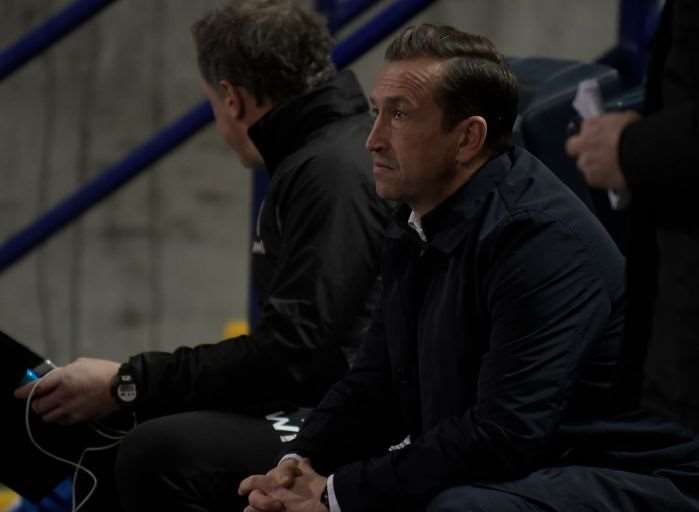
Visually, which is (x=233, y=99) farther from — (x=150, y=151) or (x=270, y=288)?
(x=150, y=151)

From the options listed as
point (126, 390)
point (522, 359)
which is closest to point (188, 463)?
point (126, 390)

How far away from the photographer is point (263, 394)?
2.72 meters

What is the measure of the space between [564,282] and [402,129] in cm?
37

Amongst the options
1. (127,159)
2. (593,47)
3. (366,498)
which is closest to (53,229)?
(127,159)

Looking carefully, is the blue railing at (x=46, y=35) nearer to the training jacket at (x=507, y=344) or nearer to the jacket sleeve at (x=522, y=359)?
the training jacket at (x=507, y=344)

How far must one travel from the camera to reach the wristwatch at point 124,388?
8.92 ft

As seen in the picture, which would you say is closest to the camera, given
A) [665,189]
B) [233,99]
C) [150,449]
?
[665,189]

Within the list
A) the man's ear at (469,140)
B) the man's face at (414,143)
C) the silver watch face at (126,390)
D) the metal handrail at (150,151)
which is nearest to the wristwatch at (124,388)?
the silver watch face at (126,390)

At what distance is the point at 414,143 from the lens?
228cm

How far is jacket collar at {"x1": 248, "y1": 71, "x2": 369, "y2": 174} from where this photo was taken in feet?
9.02

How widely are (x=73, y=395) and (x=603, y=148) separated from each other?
1384mm

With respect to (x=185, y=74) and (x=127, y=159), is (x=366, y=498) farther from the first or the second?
(x=185, y=74)

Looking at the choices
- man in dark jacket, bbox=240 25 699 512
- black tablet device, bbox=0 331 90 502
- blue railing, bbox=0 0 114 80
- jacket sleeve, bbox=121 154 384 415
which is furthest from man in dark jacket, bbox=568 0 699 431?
blue railing, bbox=0 0 114 80

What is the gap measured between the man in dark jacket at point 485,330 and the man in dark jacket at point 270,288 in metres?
0.22
